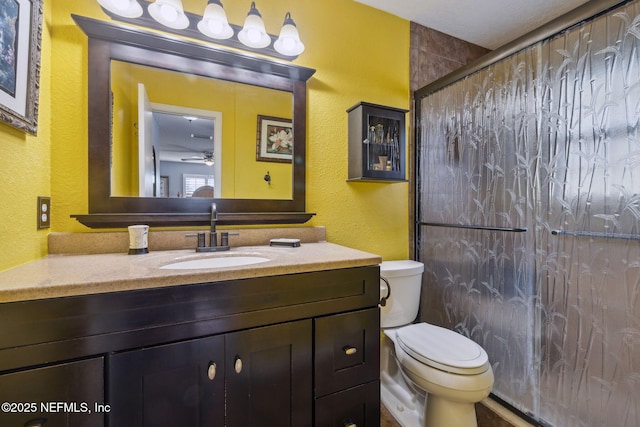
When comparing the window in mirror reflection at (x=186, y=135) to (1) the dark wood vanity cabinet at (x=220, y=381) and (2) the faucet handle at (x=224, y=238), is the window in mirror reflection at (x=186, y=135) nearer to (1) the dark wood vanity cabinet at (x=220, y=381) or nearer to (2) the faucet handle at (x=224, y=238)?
(2) the faucet handle at (x=224, y=238)

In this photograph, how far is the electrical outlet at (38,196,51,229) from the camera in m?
1.08

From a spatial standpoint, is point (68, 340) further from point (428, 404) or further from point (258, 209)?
point (428, 404)

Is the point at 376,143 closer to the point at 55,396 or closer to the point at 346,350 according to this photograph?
the point at 346,350

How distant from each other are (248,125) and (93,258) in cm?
92

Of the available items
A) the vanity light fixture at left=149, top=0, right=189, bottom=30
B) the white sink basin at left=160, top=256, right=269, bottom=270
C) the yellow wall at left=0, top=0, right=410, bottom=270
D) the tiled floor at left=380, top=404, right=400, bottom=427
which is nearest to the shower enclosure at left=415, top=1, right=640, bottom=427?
the yellow wall at left=0, top=0, right=410, bottom=270

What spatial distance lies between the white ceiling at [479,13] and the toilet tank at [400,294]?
5.36 feet

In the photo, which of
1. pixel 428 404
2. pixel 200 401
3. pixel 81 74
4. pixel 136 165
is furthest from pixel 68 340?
pixel 428 404

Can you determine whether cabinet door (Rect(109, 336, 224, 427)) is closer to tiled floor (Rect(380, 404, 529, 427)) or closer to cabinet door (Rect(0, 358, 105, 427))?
cabinet door (Rect(0, 358, 105, 427))

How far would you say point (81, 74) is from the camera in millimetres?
1214

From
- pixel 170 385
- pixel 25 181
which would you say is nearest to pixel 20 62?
pixel 25 181

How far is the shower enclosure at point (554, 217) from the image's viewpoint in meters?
1.04

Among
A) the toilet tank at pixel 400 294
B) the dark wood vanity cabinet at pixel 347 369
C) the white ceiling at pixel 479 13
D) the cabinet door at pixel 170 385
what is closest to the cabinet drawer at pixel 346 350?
the dark wood vanity cabinet at pixel 347 369

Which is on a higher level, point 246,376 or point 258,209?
point 258,209

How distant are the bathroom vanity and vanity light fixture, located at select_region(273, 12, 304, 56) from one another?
110 centimetres
